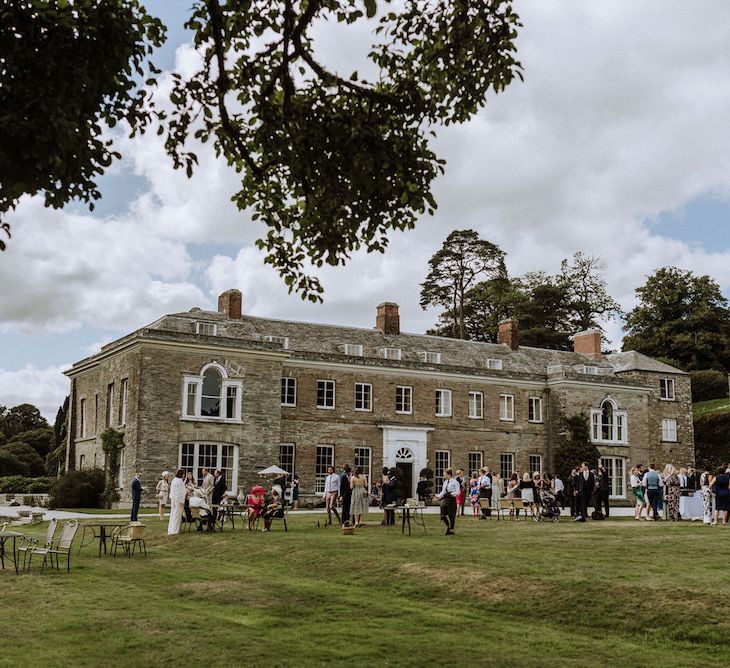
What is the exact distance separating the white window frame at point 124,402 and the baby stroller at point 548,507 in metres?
18.9

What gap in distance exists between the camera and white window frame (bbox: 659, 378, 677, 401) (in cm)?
5131

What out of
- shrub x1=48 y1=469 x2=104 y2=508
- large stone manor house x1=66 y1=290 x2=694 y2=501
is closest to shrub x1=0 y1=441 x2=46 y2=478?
large stone manor house x1=66 y1=290 x2=694 y2=501

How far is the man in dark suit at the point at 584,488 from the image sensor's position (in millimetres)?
26141

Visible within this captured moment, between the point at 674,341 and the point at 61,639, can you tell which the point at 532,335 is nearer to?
the point at 674,341

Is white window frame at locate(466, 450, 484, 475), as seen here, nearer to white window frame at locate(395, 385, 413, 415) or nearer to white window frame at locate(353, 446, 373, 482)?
white window frame at locate(395, 385, 413, 415)

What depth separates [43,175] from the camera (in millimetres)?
8242

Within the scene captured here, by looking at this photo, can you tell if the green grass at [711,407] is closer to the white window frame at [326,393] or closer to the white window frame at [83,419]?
the white window frame at [326,393]

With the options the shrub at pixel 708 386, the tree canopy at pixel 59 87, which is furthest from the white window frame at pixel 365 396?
the tree canopy at pixel 59 87

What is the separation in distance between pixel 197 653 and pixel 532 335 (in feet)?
208

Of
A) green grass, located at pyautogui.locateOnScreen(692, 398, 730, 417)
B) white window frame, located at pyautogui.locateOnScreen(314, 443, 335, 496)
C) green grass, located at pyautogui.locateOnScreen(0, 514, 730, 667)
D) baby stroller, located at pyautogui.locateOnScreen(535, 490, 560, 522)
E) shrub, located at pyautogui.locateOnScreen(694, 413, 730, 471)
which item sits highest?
green grass, located at pyautogui.locateOnScreen(692, 398, 730, 417)

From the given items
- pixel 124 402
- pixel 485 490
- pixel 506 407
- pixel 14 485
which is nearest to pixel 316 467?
pixel 124 402

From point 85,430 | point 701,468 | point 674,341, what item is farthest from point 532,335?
point 85,430

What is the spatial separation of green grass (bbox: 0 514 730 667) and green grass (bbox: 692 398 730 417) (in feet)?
123

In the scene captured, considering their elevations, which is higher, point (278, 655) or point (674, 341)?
point (674, 341)
